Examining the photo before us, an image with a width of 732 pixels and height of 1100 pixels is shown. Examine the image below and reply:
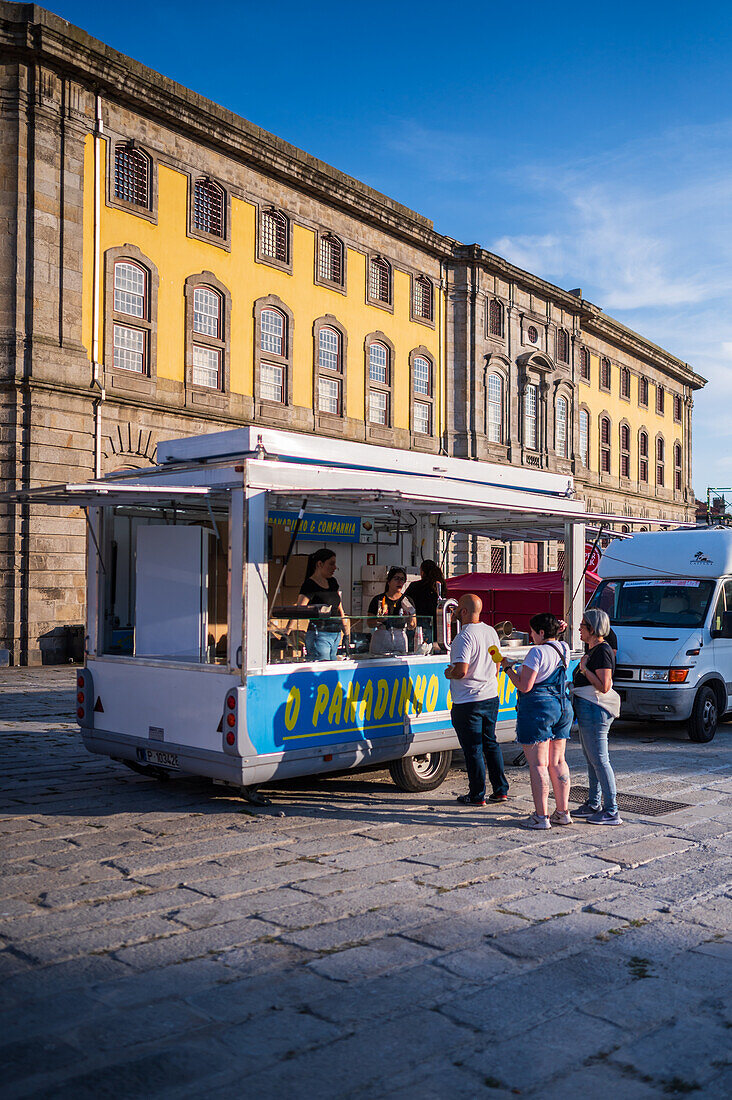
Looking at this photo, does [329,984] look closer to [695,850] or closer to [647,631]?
[695,850]

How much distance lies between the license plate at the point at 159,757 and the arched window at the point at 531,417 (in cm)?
3293

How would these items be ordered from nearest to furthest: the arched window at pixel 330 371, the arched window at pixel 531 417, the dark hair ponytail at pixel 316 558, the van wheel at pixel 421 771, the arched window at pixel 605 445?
the van wheel at pixel 421 771 < the dark hair ponytail at pixel 316 558 < the arched window at pixel 330 371 < the arched window at pixel 531 417 < the arched window at pixel 605 445

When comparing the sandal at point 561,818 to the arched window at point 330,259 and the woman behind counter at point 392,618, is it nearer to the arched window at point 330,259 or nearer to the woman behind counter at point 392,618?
the woman behind counter at point 392,618

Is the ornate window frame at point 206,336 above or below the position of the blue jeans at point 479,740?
above

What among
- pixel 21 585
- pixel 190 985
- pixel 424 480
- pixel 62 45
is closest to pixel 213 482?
pixel 424 480

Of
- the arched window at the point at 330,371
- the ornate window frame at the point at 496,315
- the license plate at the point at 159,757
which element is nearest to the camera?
the license plate at the point at 159,757

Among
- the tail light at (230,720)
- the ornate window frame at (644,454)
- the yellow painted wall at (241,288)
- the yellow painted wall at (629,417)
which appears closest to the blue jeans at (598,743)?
the tail light at (230,720)

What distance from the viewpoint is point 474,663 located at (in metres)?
8.34

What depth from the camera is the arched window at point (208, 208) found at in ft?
84.6

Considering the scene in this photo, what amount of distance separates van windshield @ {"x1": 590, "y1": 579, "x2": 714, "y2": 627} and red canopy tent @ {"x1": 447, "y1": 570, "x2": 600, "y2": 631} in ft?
3.88

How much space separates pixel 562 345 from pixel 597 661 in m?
36.8

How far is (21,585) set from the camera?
21.2 meters

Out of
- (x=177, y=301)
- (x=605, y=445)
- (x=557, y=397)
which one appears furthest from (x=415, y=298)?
(x=605, y=445)

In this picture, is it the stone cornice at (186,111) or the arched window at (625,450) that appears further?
the arched window at (625,450)
